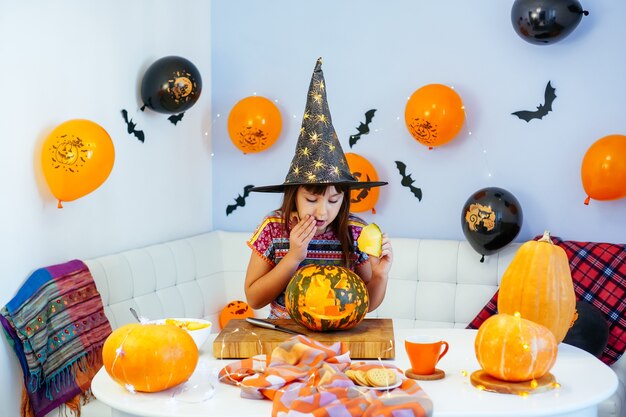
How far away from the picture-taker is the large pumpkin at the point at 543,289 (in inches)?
79.7

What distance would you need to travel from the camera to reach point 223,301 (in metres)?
4.13

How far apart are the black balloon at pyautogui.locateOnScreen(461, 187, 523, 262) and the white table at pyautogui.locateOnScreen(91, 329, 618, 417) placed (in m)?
1.55

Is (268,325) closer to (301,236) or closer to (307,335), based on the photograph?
(307,335)

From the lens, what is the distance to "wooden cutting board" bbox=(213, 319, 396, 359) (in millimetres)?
1955

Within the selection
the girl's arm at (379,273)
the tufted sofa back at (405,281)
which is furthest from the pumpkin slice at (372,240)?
the tufted sofa back at (405,281)

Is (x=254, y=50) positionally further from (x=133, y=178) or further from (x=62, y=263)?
(x=62, y=263)

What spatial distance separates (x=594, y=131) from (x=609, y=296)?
786mm

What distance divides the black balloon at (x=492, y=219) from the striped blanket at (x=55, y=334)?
5.43 ft

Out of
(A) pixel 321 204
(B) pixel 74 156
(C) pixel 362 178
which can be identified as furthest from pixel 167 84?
(A) pixel 321 204

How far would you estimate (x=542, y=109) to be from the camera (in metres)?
3.75

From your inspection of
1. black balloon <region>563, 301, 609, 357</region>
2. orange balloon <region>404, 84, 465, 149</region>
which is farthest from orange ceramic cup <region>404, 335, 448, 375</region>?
orange balloon <region>404, 84, 465, 149</region>

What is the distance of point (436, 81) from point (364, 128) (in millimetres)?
441

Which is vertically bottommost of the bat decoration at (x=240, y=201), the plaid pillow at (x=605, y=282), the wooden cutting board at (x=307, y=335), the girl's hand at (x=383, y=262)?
the plaid pillow at (x=605, y=282)

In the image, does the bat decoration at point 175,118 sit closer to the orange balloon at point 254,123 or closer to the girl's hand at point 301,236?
the orange balloon at point 254,123
